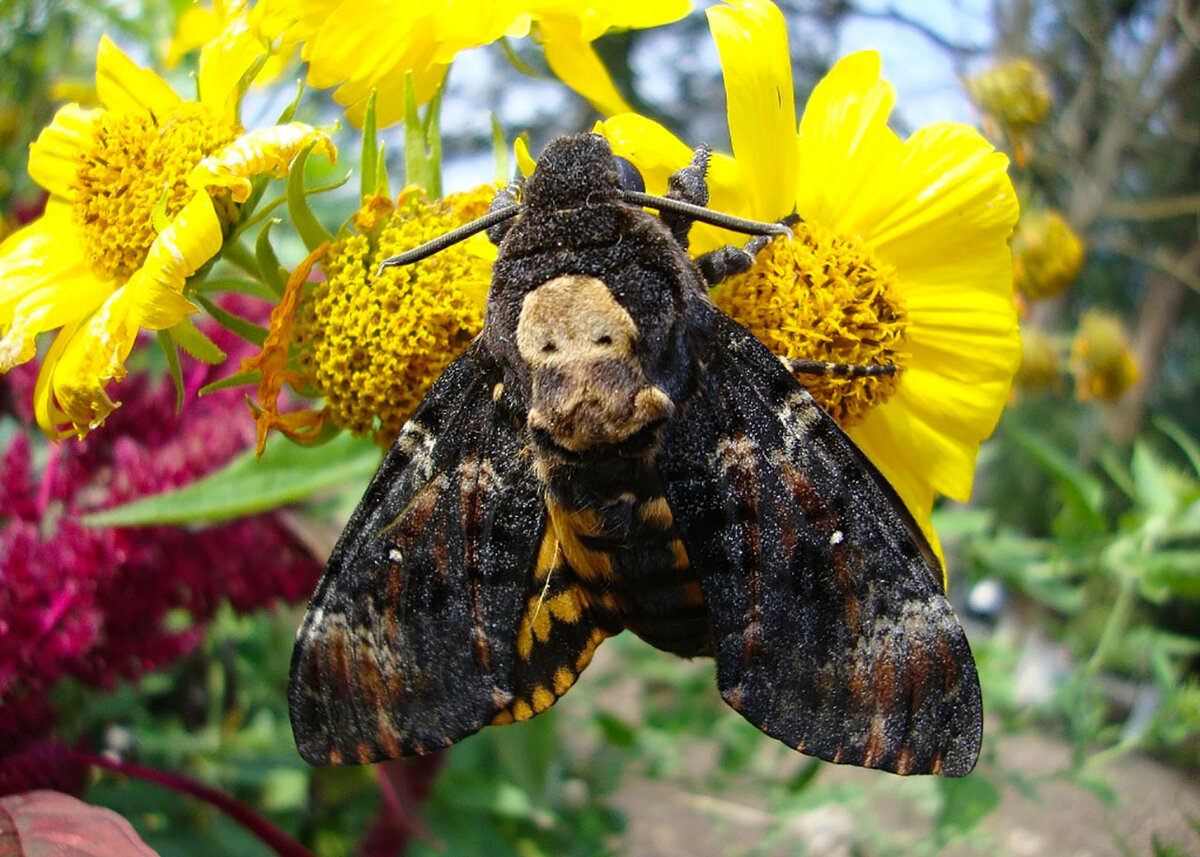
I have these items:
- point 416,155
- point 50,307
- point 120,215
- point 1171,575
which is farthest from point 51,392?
point 1171,575

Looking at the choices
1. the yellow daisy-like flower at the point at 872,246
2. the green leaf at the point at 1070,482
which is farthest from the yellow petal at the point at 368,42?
the green leaf at the point at 1070,482

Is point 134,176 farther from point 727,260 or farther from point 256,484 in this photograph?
point 727,260

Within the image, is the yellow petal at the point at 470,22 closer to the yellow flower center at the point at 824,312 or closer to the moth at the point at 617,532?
the moth at the point at 617,532

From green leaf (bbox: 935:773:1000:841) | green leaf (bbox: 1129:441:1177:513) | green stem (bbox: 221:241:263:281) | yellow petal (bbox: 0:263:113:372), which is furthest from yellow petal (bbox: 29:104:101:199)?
green leaf (bbox: 1129:441:1177:513)

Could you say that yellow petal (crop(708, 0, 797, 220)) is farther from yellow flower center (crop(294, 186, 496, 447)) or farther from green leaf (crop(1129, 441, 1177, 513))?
green leaf (crop(1129, 441, 1177, 513))

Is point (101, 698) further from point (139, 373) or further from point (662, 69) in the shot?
point (662, 69)

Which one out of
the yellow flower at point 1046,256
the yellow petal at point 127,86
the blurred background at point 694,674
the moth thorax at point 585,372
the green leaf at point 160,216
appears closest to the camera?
the moth thorax at point 585,372

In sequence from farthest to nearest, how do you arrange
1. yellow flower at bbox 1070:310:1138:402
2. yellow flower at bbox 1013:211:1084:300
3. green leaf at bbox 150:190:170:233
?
yellow flower at bbox 1070:310:1138:402
yellow flower at bbox 1013:211:1084:300
green leaf at bbox 150:190:170:233
